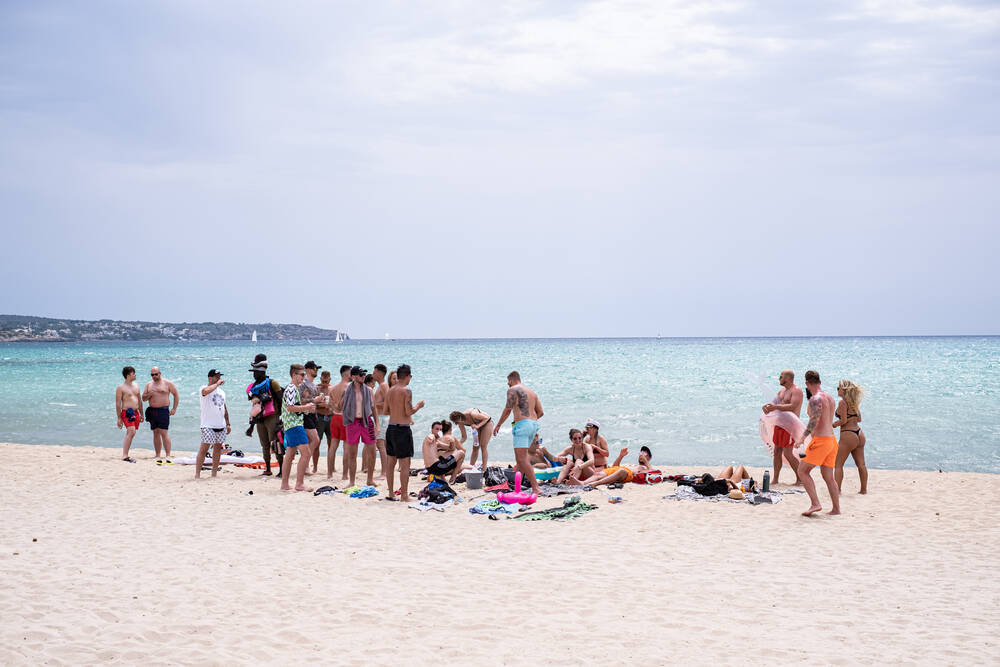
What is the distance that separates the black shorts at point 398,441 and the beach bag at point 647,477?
3.84 m

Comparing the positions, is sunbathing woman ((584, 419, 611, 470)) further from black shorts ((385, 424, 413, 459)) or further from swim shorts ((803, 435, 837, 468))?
swim shorts ((803, 435, 837, 468))

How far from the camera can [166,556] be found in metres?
6.77

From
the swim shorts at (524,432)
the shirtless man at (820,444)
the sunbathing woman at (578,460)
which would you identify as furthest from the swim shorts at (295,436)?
the shirtless man at (820,444)

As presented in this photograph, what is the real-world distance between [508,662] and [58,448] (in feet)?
47.6

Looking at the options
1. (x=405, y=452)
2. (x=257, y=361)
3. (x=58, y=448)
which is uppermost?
(x=257, y=361)

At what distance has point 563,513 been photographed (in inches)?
352

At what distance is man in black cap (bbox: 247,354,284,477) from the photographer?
10961mm

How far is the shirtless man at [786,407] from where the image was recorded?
9.97 meters

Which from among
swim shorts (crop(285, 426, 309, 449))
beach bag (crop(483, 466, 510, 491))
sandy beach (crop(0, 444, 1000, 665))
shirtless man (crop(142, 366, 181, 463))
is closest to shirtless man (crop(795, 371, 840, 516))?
sandy beach (crop(0, 444, 1000, 665))

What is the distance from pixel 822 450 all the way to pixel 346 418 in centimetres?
623

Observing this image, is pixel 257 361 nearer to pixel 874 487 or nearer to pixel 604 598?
pixel 604 598

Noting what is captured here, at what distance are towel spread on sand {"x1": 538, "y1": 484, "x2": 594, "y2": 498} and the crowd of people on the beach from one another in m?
0.11

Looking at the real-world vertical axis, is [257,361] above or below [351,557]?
above

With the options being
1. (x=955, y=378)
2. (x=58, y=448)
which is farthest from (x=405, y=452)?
(x=955, y=378)
